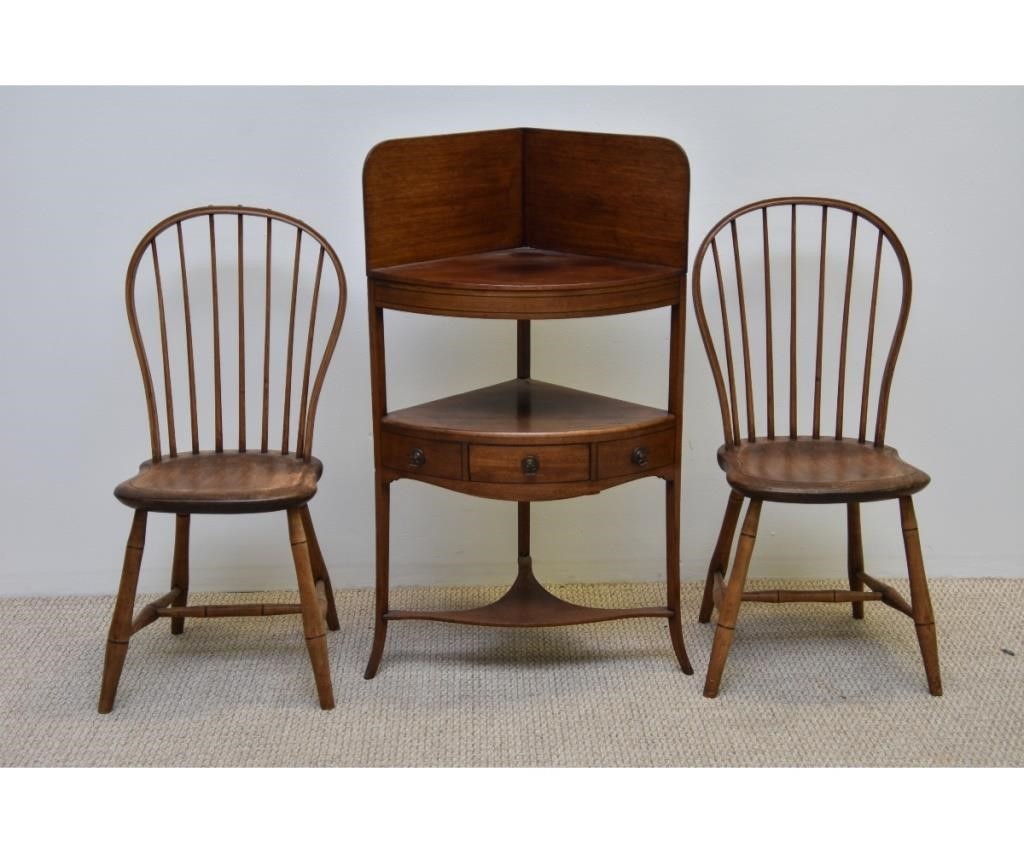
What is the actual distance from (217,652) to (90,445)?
70cm

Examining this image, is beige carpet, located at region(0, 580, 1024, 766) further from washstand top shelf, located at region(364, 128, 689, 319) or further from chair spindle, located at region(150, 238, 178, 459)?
washstand top shelf, located at region(364, 128, 689, 319)

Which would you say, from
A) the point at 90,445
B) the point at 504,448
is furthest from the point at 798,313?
the point at 90,445

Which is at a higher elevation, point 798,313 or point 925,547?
point 798,313

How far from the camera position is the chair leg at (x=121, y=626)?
3.38 m

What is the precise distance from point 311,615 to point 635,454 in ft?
2.66

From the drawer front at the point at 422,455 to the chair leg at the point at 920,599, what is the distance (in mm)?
1026

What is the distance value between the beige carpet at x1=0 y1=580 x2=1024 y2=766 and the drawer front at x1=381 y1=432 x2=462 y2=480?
20.2 inches

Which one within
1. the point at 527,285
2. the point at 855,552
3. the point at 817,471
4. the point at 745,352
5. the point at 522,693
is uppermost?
the point at 527,285

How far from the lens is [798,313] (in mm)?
3949

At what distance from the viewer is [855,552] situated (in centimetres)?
383

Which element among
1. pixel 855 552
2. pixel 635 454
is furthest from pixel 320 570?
pixel 855 552

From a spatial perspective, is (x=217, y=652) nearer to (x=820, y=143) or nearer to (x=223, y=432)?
(x=223, y=432)

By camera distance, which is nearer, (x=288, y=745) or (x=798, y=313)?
(x=288, y=745)

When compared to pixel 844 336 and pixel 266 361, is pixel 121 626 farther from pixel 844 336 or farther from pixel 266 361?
pixel 844 336
